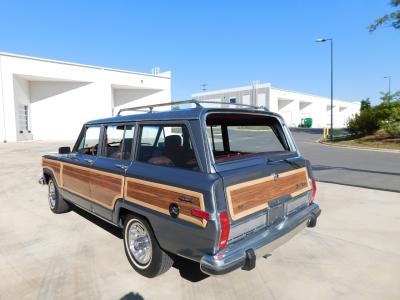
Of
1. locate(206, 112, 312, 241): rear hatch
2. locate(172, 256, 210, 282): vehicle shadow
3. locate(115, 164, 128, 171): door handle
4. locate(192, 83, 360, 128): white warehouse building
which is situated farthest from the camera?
locate(192, 83, 360, 128): white warehouse building

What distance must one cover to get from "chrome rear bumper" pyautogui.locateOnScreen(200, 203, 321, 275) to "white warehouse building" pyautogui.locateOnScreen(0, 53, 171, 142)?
26.5 metres

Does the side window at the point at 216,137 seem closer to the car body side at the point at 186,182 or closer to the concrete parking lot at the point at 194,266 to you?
the car body side at the point at 186,182

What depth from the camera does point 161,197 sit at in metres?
2.99

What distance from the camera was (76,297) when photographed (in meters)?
2.99

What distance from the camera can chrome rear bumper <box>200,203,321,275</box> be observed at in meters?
2.58

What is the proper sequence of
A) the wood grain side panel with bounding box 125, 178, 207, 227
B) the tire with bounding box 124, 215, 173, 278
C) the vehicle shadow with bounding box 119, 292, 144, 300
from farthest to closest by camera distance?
1. the tire with bounding box 124, 215, 173, 278
2. the vehicle shadow with bounding box 119, 292, 144, 300
3. the wood grain side panel with bounding box 125, 178, 207, 227

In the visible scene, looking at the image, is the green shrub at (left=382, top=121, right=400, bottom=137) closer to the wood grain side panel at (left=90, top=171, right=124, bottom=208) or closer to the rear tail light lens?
the wood grain side panel at (left=90, top=171, right=124, bottom=208)

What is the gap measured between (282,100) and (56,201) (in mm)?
65397

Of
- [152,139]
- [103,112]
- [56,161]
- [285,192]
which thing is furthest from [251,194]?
[103,112]

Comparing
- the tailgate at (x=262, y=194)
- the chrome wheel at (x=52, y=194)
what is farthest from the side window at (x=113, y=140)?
the chrome wheel at (x=52, y=194)

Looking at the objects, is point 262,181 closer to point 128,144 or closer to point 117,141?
point 128,144

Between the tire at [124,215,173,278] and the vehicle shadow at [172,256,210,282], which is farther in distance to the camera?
the vehicle shadow at [172,256,210,282]

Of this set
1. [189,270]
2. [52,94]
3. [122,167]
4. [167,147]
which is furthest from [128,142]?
[52,94]

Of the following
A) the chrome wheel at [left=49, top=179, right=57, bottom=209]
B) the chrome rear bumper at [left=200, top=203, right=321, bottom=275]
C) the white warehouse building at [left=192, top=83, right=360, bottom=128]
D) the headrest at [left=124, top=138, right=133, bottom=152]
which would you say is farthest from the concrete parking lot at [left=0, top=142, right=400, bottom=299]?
the white warehouse building at [left=192, top=83, right=360, bottom=128]
